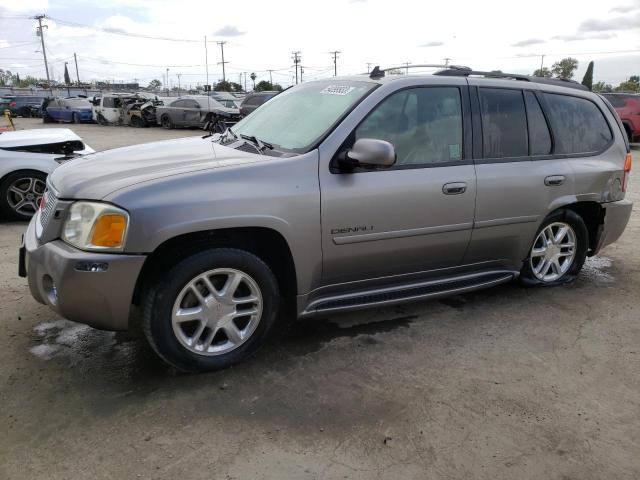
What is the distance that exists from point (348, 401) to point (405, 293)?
38.4 inches

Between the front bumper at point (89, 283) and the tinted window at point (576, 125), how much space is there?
3.32 m

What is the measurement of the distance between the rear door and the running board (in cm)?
14

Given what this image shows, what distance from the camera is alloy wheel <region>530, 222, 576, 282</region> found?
4336 millimetres

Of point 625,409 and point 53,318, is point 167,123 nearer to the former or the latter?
point 53,318

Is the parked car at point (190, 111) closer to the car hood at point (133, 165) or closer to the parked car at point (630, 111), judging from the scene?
the parked car at point (630, 111)

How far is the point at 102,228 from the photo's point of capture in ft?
8.92

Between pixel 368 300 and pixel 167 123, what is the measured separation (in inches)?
905

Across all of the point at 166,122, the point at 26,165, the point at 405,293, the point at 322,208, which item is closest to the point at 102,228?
the point at 322,208

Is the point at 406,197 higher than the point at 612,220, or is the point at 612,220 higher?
the point at 406,197

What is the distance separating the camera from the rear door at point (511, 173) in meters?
3.75

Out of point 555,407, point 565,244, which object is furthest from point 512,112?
point 555,407

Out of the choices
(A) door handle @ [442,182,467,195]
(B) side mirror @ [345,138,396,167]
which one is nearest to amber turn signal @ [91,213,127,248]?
(B) side mirror @ [345,138,396,167]

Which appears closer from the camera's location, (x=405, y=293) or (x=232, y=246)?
(x=232, y=246)

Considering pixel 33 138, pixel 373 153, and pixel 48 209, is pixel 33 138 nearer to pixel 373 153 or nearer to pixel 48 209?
pixel 48 209
